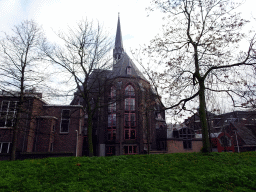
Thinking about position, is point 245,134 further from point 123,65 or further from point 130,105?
point 123,65

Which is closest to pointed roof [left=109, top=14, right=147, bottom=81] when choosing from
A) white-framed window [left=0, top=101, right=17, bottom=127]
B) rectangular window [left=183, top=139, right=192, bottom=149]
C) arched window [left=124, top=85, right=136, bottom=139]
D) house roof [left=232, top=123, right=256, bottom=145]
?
arched window [left=124, top=85, right=136, bottom=139]

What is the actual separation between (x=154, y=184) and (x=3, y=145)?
18.8 metres

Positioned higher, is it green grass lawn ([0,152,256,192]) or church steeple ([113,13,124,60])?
church steeple ([113,13,124,60])

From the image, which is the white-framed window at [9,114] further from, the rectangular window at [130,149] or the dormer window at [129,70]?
the dormer window at [129,70]

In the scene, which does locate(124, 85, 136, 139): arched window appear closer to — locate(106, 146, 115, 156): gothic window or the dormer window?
locate(106, 146, 115, 156): gothic window

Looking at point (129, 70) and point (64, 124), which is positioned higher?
point (129, 70)

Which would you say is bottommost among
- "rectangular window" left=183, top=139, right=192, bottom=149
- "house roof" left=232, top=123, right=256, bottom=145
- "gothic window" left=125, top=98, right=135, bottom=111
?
"rectangular window" left=183, top=139, right=192, bottom=149

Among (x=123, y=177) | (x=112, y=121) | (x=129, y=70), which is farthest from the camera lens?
(x=129, y=70)

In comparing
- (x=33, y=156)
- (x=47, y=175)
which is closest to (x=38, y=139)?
(x=33, y=156)

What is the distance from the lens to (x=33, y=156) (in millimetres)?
14203

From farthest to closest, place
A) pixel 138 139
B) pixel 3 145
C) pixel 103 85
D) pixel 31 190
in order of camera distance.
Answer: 1. pixel 138 139
2. pixel 3 145
3. pixel 103 85
4. pixel 31 190

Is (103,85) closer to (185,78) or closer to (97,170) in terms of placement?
(185,78)

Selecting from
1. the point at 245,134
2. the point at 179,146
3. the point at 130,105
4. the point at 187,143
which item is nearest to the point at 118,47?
the point at 130,105

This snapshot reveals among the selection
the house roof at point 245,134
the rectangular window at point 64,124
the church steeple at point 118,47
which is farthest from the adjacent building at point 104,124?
the house roof at point 245,134
